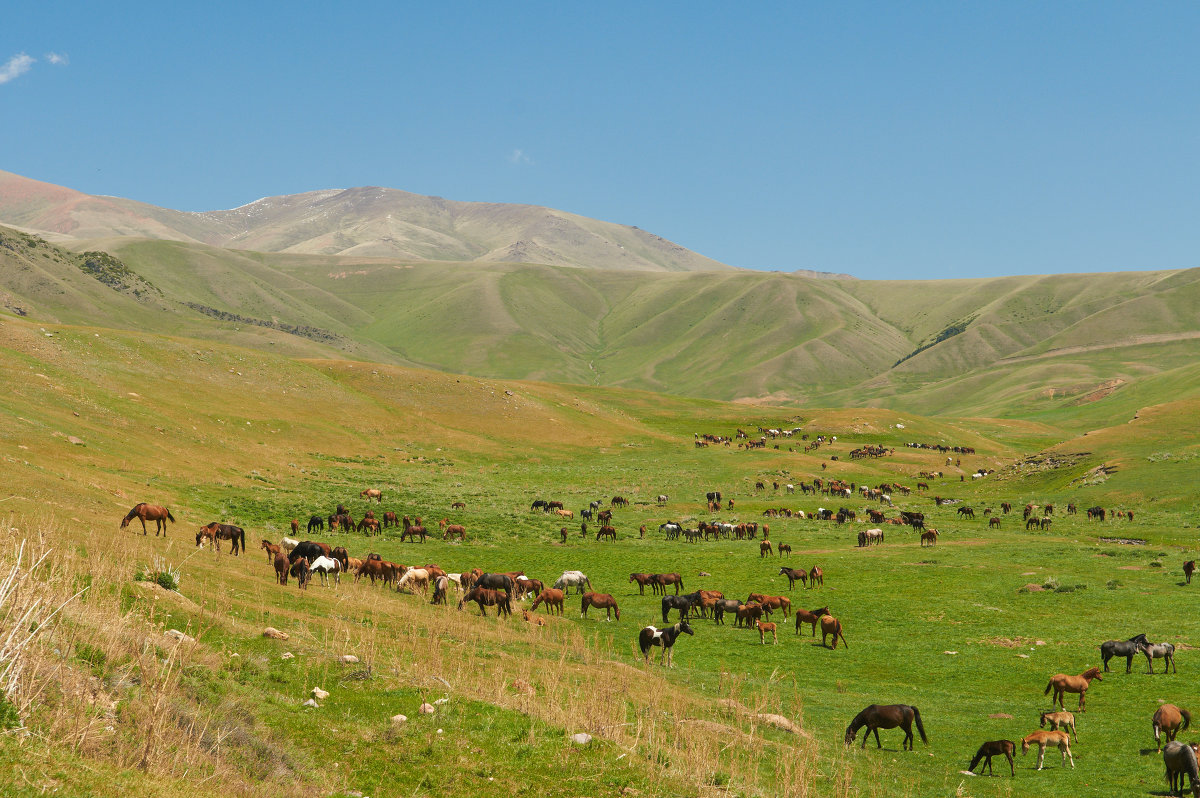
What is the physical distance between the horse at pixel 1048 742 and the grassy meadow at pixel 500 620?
1.12 feet

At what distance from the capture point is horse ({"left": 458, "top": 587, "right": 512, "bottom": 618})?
1127 inches

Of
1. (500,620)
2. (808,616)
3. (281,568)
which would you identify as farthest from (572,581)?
(281,568)

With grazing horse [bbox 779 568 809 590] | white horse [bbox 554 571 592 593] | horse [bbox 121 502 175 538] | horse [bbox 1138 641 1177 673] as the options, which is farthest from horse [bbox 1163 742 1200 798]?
horse [bbox 121 502 175 538]

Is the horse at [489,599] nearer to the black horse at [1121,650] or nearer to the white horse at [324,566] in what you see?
the white horse at [324,566]

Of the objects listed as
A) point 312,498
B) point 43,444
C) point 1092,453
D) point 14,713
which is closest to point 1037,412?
point 1092,453

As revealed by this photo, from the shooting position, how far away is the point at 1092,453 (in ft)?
274

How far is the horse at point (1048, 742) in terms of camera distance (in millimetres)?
17464

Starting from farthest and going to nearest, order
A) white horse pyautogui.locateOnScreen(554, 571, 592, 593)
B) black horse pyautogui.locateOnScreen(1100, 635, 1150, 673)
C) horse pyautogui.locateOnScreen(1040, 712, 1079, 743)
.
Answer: white horse pyautogui.locateOnScreen(554, 571, 592, 593)
black horse pyautogui.locateOnScreen(1100, 635, 1150, 673)
horse pyautogui.locateOnScreen(1040, 712, 1079, 743)

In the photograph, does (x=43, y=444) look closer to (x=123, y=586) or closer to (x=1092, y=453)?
(x=123, y=586)

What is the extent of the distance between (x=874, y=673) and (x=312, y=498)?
4086 cm

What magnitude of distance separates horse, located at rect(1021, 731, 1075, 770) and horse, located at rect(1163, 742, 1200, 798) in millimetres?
2131

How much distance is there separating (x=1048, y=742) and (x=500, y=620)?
16.6m

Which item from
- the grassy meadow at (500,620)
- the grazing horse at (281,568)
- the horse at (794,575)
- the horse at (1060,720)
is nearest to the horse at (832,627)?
the grassy meadow at (500,620)

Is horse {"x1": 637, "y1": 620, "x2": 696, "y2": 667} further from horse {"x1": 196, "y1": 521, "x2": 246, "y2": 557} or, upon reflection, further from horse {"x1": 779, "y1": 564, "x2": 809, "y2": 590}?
horse {"x1": 196, "y1": 521, "x2": 246, "y2": 557}
